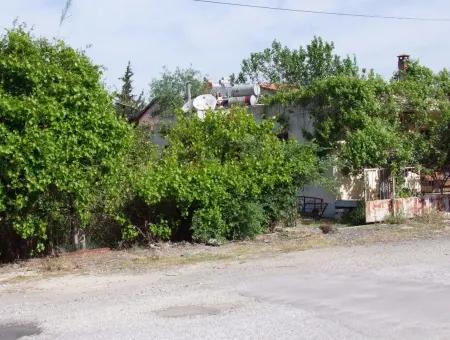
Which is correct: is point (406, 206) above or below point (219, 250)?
above

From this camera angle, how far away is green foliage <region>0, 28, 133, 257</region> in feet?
36.6

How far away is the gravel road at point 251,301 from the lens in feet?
22.0

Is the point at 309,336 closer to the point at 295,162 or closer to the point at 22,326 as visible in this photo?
the point at 22,326

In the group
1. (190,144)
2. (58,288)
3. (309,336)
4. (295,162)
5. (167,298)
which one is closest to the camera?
(309,336)

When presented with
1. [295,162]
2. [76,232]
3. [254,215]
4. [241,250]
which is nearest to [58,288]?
[76,232]

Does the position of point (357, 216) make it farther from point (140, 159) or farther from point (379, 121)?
point (140, 159)

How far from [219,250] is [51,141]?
4143 mm

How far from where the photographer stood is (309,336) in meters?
6.36

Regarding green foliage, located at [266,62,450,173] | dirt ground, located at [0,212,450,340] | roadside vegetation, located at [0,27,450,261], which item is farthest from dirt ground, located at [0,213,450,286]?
green foliage, located at [266,62,450,173]

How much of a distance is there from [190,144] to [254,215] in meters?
3.26

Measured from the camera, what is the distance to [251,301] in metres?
8.18

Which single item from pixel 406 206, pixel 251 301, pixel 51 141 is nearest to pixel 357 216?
pixel 406 206

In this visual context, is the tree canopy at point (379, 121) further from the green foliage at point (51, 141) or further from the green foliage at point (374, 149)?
the green foliage at point (51, 141)

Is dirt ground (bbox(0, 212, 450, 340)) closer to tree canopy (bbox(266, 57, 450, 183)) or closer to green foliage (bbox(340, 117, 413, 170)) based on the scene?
green foliage (bbox(340, 117, 413, 170))
